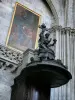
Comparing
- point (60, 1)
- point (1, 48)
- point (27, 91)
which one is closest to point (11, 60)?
point (1, 48)

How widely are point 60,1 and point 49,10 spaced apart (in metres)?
0.78

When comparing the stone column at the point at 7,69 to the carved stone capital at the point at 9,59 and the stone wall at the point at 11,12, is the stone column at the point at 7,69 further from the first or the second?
the stone wall at the point at 11,12

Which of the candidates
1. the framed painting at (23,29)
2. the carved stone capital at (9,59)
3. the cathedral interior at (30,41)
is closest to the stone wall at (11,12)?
the cathedral interior at (30,41)

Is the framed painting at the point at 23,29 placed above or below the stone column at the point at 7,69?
above

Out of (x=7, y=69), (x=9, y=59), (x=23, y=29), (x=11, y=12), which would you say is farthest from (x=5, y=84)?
(x=11, y=12)

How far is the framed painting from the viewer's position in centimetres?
891

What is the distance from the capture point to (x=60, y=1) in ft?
36.1

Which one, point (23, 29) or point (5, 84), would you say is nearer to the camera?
point (5, 84)

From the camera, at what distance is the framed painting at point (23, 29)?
8.91 metres

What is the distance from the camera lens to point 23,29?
9.43m

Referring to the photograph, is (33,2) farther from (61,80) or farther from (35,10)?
(61,80)

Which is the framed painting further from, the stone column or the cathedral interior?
the stone column

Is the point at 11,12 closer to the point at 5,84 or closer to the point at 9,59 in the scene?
the point at 9,59

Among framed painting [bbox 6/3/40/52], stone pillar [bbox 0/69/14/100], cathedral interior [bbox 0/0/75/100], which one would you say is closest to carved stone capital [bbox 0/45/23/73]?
cathedral interior [bbox 0/0/75/100]
